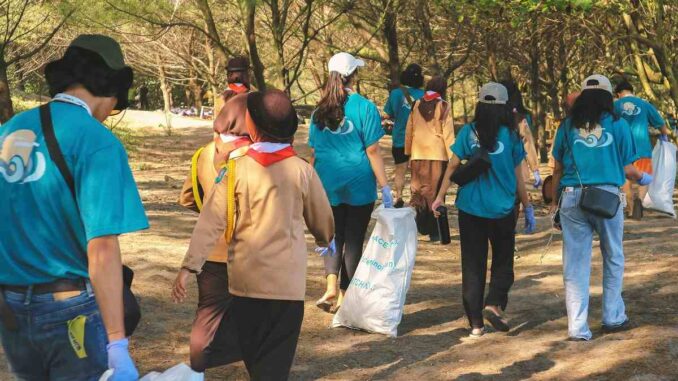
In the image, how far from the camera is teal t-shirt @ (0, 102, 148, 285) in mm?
2715

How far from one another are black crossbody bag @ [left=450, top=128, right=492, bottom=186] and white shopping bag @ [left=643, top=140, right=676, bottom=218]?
5234mm

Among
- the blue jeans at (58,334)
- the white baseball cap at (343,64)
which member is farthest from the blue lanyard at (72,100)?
the white baseball cap at (343,64)

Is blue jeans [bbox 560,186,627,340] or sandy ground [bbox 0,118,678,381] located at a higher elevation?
blue jeans [bbox 560,186,627,340]

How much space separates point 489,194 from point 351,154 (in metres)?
1.02

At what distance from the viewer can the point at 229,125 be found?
4965mm

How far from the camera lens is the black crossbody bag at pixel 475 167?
6.36 m

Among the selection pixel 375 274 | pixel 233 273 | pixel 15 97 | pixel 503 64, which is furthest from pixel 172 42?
pixel 233 273

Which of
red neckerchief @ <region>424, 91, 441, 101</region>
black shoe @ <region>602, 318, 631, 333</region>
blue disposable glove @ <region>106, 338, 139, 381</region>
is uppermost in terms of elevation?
red neckerchief @ <region>424, 91, 441, 101</region>

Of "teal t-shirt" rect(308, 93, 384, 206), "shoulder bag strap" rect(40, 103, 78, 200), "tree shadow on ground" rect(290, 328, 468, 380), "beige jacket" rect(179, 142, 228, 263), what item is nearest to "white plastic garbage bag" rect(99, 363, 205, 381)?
"shoulder bag strap" rect(40, 103, 78, 200)

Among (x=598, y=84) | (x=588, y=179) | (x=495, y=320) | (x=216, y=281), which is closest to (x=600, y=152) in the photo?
(x=588, y=179)

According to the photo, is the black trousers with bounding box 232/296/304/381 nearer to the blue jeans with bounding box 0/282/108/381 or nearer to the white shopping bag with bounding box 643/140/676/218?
the blue jeans with bounding box 0/282/108/381

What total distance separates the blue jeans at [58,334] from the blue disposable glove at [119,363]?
8 centimetres

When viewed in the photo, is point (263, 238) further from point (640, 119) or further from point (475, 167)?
point (640, 119)

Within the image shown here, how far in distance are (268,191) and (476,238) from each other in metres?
2.71
